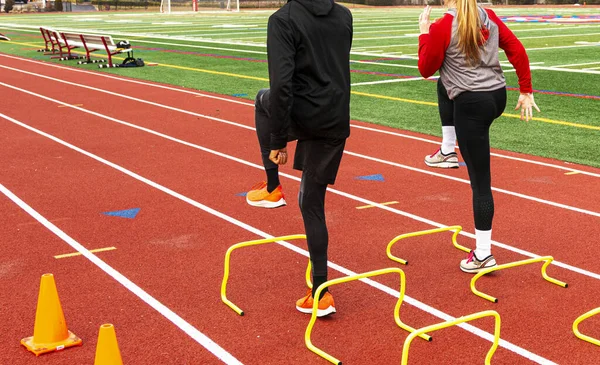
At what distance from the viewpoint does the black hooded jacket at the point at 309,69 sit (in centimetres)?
489

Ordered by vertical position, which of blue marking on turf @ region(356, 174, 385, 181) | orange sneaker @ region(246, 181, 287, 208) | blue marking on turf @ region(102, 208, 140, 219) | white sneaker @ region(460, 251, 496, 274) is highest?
orange sneaker @ region(246, 181, 287, 208)

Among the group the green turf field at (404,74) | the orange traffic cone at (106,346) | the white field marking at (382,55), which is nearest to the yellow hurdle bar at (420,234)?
the orange traffic cone at (106,346)

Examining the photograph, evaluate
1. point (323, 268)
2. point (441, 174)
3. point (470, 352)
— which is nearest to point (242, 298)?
point (323, 268)

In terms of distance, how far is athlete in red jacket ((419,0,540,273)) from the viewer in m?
5.86

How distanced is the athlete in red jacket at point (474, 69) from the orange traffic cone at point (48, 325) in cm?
308

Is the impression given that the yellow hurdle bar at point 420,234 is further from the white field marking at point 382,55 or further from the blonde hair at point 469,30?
the white field marking at point 382,55

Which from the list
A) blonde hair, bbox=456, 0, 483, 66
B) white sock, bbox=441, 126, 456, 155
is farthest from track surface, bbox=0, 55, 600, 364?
blonde hair, bbox=456, 0, 483, 66

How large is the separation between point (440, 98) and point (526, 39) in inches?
883

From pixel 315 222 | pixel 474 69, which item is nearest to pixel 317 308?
pixel 315 222

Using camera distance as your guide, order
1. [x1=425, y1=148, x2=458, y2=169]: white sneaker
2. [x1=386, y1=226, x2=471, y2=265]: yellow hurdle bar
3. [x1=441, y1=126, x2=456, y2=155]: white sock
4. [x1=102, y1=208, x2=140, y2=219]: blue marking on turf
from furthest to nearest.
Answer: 1. [x1=425, y1=148, x2=458, y2=169]: white sneaker
2. [x1=441, y1=126, x2=456, y2=155]: white sock
3. [x1=102, y1=208, x2=140, y2=219]: blue marking on turf
4. [x1=386, y1=226, x2=471, y2=265]: yellow hurdle bar

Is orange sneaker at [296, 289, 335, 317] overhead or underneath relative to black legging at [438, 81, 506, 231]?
underneath

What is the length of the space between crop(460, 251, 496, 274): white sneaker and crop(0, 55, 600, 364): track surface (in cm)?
8

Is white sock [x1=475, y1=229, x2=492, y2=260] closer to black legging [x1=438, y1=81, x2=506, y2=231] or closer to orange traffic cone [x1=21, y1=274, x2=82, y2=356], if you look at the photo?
black legging [x1=438, y1=81, x2=506, y2=231]

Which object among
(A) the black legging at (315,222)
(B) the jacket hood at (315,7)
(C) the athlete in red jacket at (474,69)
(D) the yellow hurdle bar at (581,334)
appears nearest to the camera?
(B) the jacket hood at (315,7)
